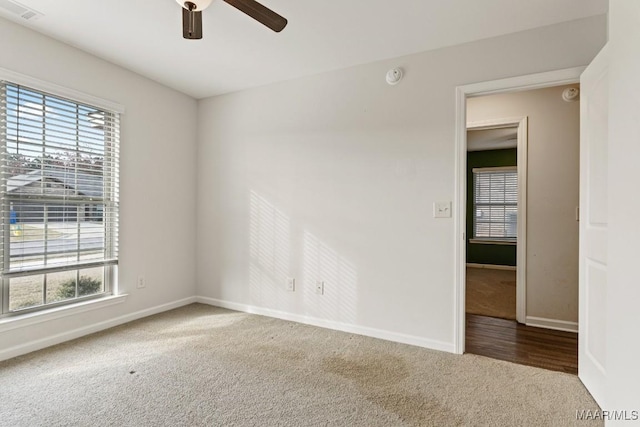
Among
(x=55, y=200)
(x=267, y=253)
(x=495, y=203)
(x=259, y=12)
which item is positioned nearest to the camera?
(x=259, y=12)

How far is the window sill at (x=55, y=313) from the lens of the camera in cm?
236

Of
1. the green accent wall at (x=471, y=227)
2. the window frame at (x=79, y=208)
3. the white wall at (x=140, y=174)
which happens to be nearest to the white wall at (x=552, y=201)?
the green accent wall at (x=471, y=227)

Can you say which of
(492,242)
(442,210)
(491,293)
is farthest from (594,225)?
(492,242)

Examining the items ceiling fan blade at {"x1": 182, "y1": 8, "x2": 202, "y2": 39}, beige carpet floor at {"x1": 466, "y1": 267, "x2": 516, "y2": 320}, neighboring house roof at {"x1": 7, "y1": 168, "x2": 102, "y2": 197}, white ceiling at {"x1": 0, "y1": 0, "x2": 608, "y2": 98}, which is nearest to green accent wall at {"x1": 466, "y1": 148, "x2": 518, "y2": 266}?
beige carpet floor at {"x1": 466, "y1": 267, "x2": 516, "y2": 320}

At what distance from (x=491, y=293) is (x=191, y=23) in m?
4.75

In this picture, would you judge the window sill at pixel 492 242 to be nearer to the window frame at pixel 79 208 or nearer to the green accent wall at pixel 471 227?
the green accent wall at pixel 471 227

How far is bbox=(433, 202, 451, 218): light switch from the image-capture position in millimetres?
2594

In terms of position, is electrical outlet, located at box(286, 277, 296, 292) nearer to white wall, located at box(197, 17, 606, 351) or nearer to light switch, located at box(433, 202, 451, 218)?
white wall, located at box(197, 17, 606, 351)

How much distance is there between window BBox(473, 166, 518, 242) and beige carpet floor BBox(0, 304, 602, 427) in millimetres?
4937

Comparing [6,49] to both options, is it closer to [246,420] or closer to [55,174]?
[55,174]

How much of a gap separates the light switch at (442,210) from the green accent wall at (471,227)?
4.77 metres

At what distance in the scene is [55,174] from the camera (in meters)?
2.66

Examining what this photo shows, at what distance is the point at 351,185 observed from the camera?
3.01 m

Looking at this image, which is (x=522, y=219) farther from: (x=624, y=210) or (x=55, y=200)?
(x=55, y=200)
